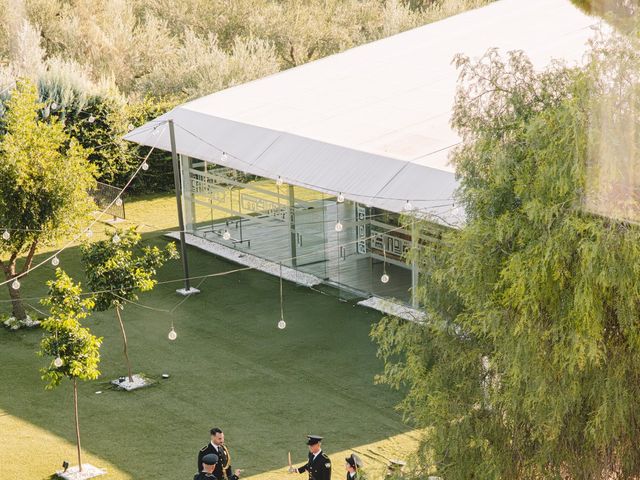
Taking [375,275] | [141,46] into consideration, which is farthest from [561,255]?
[141,46]

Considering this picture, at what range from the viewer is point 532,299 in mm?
10391

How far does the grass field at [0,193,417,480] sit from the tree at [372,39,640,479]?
2.13 metres

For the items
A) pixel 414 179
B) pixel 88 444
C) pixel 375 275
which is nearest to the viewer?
pixel 88 444

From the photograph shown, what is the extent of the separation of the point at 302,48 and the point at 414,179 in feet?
86.7

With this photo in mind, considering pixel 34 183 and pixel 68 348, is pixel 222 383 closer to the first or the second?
pixel 68 348

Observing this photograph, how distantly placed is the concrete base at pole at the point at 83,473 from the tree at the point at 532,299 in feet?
17.5

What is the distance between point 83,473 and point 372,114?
12178mm

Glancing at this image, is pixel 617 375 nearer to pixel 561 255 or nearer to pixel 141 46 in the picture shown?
pixel 561 255

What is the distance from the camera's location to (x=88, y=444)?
16.3 m

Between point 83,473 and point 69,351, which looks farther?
point 69,351

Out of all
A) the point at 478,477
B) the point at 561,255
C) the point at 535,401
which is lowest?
the point at 478,477

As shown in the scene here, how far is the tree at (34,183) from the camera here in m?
20.3

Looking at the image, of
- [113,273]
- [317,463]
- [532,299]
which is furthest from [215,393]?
[532,299]

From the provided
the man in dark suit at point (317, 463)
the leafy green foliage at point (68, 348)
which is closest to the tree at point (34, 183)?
the leafy green foliage at point (68, 348)
